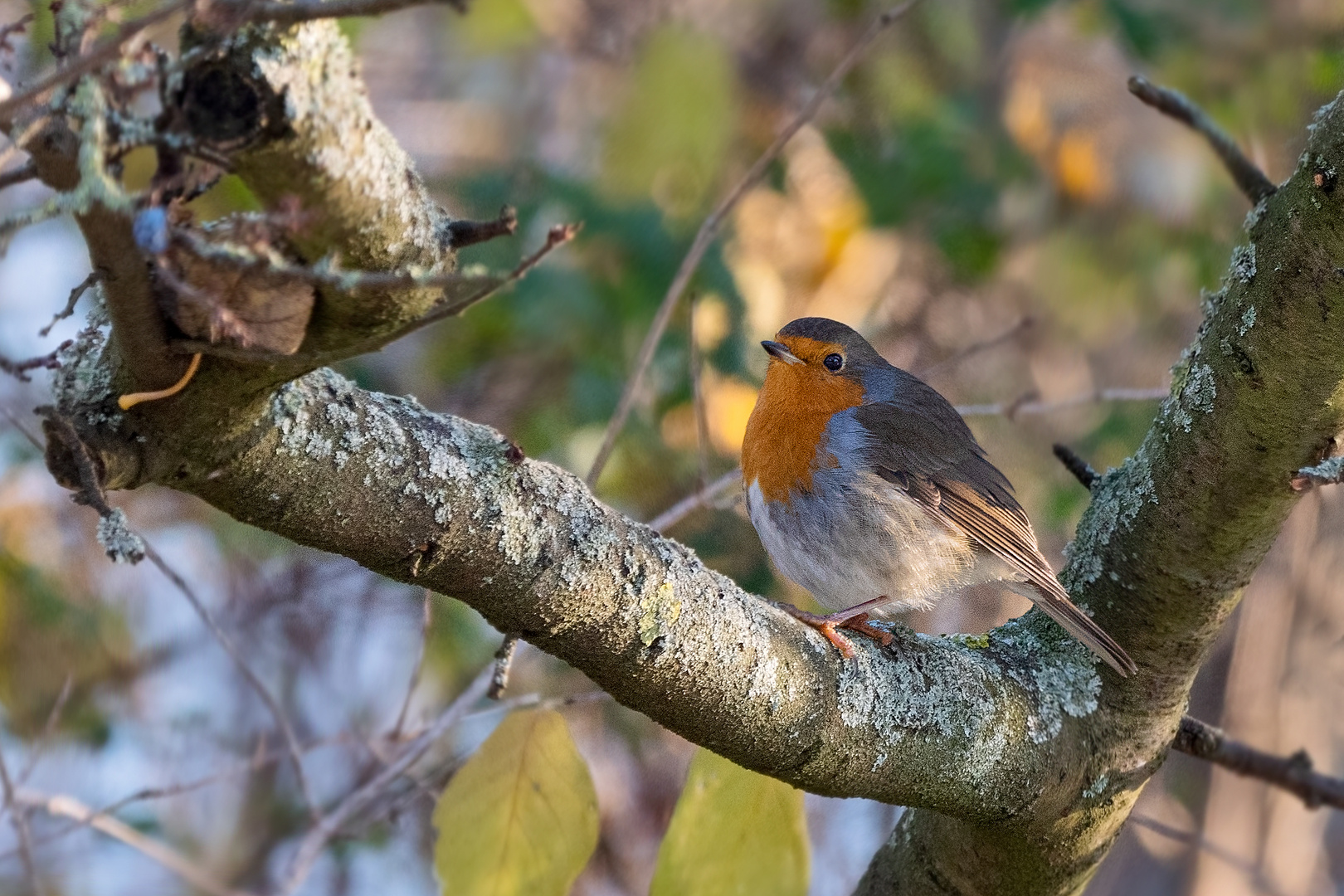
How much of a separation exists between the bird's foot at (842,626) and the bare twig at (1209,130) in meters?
1.18

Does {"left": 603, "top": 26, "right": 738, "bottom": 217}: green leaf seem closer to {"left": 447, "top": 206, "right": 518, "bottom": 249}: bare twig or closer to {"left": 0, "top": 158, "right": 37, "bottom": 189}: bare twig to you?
{"left": 447, "top": 206, "right": 518, "bottom": 249}: bare twig

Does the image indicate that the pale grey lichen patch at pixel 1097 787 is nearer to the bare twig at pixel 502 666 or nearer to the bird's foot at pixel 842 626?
the bird's foot at pixel 842 626

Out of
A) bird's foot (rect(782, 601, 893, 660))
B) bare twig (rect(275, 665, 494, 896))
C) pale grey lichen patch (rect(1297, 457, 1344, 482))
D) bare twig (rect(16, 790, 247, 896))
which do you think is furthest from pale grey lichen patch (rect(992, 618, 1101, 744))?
bare twig (rect(16, 790, 247, 896))

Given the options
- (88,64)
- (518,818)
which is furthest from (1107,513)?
(88,64)

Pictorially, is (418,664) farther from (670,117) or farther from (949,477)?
(670,117)

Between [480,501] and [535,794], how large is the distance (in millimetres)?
938

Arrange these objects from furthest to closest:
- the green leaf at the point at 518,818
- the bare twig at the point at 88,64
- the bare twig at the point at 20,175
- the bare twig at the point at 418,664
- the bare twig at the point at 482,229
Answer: the bare twig at the point at 418,664 < the green leaf at the point at 518,818 < the bare twig at the point at 482,229 < the bare twig at the point at 20,175 < the bare twig at the point at 88,64

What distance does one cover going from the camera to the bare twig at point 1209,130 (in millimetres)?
2566

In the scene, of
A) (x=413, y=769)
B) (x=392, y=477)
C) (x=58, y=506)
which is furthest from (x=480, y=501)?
(x=58, y=506)

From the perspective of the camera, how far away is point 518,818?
7.66 feet

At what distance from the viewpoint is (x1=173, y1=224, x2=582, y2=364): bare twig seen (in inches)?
41.2

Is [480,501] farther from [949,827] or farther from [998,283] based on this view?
[998,283]

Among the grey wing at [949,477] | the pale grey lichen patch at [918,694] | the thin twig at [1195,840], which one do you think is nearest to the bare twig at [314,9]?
the pale grey lichen patch at [918,694]

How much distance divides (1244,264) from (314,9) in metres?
1.81
